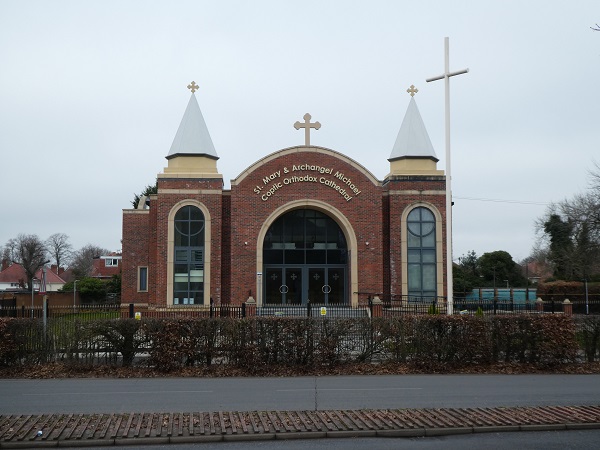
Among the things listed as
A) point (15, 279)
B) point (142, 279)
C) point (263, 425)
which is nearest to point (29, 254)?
point (15, 279)

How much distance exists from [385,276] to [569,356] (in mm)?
15626

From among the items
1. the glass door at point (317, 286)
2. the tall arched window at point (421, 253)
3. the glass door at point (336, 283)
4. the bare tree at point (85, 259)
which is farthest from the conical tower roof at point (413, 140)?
the bare tree at point (85, 259)

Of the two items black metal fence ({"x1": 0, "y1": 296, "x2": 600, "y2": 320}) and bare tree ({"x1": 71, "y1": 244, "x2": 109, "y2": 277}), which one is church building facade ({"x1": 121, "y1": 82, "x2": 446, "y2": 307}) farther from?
bare tree ({"x1": 71, "y1": 244, "x2": 109, "y2": 277})

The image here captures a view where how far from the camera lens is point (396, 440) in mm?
9367

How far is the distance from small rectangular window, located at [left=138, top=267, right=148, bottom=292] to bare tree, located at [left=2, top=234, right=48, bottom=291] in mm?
36697

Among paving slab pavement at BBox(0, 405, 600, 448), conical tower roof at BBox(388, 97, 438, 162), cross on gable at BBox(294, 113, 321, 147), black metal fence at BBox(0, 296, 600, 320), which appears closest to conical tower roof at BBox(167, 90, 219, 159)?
cross on gable at BBox(294, 113, 321, 147)

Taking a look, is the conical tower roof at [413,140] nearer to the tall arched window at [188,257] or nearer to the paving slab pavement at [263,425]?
the tall arched window at [188,257]

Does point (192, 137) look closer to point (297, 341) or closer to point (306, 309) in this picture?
point (306, 309)

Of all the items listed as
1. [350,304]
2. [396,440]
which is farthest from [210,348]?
[350,304]

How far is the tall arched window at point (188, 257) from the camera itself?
102 ft

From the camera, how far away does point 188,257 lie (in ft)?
103

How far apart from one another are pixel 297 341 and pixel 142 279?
779 inches

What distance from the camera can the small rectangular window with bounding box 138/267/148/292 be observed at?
34.1m

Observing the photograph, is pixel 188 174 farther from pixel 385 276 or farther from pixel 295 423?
pixel 295 423
